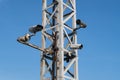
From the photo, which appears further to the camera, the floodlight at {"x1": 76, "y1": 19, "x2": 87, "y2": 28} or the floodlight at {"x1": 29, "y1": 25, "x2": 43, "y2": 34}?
the floodlight at {"x1": 76, "y1": 19, "x2": 87, "y2": 28}

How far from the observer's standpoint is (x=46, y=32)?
23.4 metres

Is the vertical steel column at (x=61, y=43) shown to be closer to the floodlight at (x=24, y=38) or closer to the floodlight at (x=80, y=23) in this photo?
the floodlight at (x=80, y=23)

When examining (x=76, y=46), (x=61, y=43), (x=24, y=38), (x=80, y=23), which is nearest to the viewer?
(x=24, y=38)

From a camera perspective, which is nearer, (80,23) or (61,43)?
(61,43)

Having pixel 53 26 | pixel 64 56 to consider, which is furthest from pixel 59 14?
Result: pixel 64 56

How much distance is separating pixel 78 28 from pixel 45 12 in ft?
7.23

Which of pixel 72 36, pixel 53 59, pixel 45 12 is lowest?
pixel 53 59

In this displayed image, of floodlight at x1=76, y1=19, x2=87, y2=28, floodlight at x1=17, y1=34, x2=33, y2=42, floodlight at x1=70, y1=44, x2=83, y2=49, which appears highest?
floodlight at x1=76, y1=19, x2=87, y2=28

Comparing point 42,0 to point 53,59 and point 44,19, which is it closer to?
point 44,19

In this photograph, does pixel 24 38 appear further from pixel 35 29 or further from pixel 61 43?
pixel 61 43

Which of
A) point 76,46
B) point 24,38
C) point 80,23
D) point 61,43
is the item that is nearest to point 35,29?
point 24,38

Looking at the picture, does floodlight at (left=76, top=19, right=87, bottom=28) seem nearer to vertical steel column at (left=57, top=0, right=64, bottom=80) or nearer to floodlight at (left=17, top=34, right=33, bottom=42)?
vertical steel column at (left=57, top=0, right=64, bottom=80)

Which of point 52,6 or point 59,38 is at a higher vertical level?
point 52,6

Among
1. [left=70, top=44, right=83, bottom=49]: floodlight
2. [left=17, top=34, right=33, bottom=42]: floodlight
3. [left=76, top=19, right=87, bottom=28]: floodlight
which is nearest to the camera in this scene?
[left=17, top=34, right=33, bottom=42]: floodlight
